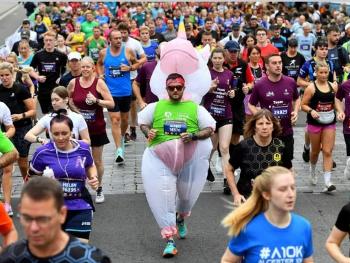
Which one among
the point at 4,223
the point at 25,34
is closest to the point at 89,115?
the point at 4,223

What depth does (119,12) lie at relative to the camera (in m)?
30.4

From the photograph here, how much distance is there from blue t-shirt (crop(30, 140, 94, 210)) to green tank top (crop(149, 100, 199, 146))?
1217 mm

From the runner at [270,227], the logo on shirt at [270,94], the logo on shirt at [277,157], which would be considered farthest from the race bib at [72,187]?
the logo on shirt at [270,94]

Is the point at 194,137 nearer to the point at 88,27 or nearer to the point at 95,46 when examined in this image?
the point at 95,46

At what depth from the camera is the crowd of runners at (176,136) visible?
455 centimetres

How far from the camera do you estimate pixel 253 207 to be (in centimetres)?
470

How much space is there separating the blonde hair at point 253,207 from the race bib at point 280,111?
432 centimetres

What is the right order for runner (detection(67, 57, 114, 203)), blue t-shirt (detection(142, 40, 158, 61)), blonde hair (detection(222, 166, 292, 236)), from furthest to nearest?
1. blue t-shirt (detection(142, 40, 158, 61))
2. runner (detection(67, 57, 114, 203))
3. blonde hair (detection(222, 166, 292, 236))

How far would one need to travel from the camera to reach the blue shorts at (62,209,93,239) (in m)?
6.39

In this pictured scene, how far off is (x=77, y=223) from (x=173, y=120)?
159cm

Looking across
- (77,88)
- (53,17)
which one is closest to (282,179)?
(77,88)

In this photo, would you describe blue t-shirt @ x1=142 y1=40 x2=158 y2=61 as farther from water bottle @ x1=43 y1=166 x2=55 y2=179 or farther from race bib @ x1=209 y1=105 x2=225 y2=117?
water bottle @ x1=43 y1=166 x2=55 y2=179

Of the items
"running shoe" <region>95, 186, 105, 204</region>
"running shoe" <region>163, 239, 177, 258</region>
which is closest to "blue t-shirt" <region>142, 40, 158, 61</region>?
"running shoe" <region>95, 186, 105, 204</region>

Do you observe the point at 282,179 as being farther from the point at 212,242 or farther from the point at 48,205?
the point at 212,242
